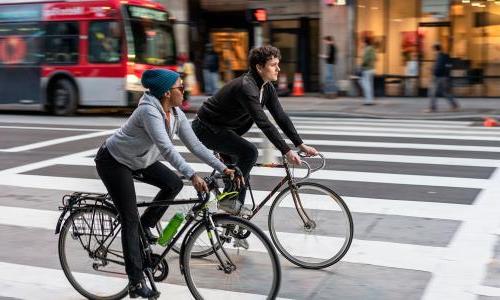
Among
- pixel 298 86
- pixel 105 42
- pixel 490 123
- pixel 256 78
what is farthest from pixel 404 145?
pixel 298 86

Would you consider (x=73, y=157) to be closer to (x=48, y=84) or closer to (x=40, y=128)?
(x=40, y=128)

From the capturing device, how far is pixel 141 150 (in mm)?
4273

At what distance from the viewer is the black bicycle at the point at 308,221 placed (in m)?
5.27

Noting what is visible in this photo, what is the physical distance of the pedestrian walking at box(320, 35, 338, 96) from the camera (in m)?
21.0

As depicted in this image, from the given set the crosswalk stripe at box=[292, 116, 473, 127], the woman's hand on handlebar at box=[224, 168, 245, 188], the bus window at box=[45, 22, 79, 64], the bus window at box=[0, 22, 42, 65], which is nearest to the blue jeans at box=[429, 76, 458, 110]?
the crosswalk stripe at box=[292, 116, 473, 127]

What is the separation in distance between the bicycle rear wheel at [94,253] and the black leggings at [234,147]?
47.9 inches

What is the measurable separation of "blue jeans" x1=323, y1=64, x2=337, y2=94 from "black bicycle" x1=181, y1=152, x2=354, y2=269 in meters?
16.0

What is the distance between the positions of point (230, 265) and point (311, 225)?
1371 millimetres

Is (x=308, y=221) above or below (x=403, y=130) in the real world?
above

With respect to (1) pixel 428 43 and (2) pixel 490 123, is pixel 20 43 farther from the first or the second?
(1) pixel 428 43

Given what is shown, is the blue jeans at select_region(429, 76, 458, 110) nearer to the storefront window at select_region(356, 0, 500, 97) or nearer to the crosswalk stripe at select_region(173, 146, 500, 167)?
the storefront window at select_region(356, 0, 500, 97)

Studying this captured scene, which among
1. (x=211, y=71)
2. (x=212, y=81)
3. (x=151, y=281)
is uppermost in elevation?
(x=211, y=71)

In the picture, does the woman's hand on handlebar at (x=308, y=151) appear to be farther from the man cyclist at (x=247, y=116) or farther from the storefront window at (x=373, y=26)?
the storefront window at (x=373, y=26)

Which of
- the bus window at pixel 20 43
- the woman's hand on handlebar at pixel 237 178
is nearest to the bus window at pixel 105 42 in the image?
the bus window at pixel 20 43
